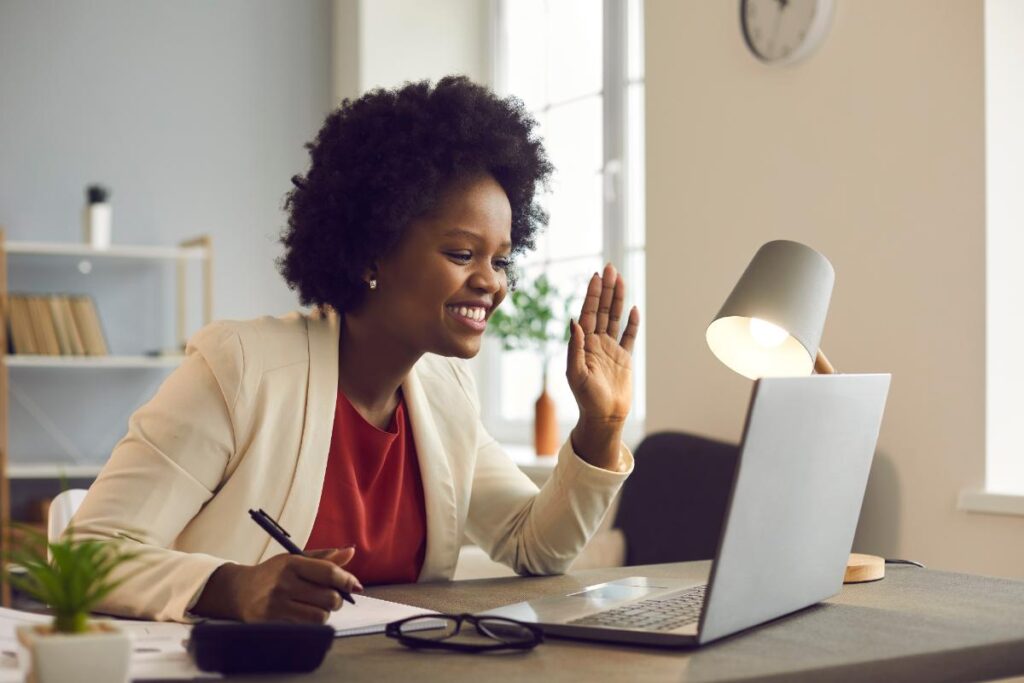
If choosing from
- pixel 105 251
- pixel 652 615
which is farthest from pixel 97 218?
pixel 652 615

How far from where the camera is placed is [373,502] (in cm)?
169

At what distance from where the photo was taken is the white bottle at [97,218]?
14.5 feet

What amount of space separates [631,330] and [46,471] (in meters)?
3.28

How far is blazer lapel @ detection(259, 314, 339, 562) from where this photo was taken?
58.9 inches

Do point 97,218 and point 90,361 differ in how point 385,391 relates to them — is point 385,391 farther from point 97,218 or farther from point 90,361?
point 97,218

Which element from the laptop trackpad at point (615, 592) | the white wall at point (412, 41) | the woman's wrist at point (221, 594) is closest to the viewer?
the woman's wrist at point (221, 594)

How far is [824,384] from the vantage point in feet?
3.64

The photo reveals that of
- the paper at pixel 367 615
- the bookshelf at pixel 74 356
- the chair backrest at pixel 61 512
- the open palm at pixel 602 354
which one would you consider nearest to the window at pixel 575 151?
the bookshelf at pixel 74 356

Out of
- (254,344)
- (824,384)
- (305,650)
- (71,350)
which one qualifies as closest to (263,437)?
(254,344)

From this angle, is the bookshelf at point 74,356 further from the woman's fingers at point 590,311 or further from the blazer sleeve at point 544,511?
the woman's fingers at point 590,311

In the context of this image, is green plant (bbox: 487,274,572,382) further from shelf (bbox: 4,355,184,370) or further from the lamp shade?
the lamp shade

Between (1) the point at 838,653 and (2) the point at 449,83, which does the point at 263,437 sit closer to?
(2) the point at 449,83

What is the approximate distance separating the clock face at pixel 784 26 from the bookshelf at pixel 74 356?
2424mm

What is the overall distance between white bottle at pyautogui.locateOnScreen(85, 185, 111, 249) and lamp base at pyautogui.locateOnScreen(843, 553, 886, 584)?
355cm
